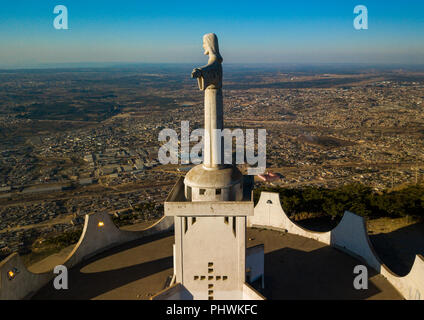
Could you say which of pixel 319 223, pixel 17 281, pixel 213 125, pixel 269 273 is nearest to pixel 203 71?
pixel 213 125

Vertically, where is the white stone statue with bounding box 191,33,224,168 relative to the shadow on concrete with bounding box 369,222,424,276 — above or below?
above

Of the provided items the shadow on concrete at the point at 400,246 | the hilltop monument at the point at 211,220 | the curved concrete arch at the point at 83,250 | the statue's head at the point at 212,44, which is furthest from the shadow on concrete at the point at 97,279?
the shadow on concrete at the point at 400,246

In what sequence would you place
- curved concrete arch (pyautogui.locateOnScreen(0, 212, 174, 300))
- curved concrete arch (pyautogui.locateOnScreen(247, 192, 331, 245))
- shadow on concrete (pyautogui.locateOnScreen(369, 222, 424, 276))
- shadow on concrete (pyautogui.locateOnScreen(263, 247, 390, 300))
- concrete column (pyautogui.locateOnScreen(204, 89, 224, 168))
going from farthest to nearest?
curved concrete arch (pyautogui.locateOnScreen(247, 192, 331, 245)) → shadow on concrete (pyautogui.locateOnScreen(369, 222, 424, 276)) → shadow on concrete (pyautogui.locateOnScreen(263, 247, 390, 300)) → curved concrete arch (pyautogui.locateOnScreen(0, 212, 174, 300)) → concrete column (pyautogui.locateOnScreen(204, 89, 224, 168))

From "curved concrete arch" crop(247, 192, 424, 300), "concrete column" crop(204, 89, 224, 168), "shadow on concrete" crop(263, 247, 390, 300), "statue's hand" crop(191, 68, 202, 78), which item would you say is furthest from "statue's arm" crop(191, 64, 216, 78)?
"curved concrete arch" crop(247, 192, 424, 300)

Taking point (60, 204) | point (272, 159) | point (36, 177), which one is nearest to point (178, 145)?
point (272, 159)

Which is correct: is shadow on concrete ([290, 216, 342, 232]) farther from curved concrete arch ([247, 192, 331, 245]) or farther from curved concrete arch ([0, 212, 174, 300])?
curved concrete arch ([0, 212, 174, 300])

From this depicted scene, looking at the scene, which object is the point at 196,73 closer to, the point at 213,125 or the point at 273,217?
the point at 213,125
